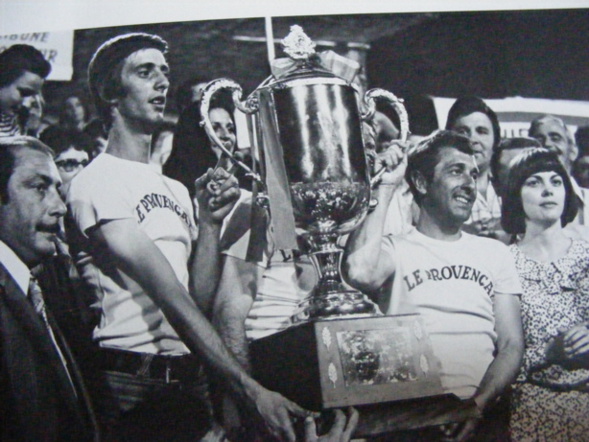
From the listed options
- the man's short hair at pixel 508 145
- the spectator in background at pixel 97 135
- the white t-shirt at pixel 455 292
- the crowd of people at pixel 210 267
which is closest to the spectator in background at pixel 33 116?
the crowd of people at pixel 210 267

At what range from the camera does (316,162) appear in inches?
58.1

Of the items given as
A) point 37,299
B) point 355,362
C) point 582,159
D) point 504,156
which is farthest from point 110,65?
point 582,159

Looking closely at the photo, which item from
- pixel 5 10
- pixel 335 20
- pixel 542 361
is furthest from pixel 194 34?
pixel 542 361

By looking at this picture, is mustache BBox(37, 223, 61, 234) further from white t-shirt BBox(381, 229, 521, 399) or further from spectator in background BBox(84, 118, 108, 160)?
white t-shirt BBox(381, 229, 521, 399)

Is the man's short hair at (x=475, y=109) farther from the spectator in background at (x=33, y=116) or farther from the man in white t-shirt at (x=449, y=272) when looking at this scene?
the spectator in background at (x=33, y=116)

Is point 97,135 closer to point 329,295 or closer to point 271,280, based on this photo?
point 271,280

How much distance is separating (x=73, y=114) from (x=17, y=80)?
19 cm

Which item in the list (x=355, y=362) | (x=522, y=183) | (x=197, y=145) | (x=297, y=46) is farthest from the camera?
(x=522, y=183)

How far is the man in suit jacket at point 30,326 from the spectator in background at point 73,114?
0.09m

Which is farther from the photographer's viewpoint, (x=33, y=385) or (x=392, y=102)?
(x=392, y=102)

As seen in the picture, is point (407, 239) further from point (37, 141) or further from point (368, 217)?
point (37, 141)

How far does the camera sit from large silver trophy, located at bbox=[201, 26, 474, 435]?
134 cm

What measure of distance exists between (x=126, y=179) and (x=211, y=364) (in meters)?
0.51

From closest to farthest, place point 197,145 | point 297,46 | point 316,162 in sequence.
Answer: point 316,162 < point 297,46 < point 197,145
